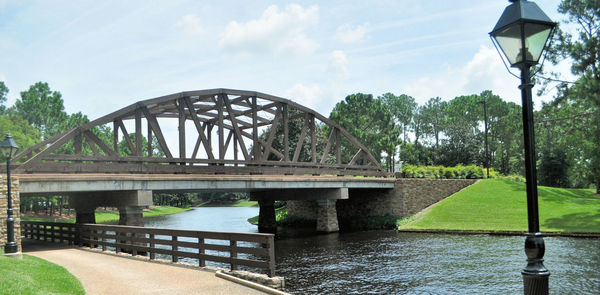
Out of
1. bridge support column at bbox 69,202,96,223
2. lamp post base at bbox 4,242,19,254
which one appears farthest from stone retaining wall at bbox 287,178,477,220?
lamp post base at bbox 4,242,19,254

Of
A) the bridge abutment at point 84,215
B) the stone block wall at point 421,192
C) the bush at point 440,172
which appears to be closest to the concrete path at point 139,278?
the bridge abutment at point 84,215

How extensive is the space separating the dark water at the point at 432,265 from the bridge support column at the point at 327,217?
996 centimetres

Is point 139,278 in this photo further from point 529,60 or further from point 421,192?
point 421,192

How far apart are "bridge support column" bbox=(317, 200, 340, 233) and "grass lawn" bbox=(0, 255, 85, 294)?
29362 mm

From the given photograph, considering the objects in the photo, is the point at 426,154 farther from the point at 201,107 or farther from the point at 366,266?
the point at 366,266

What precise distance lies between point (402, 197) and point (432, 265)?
2461cm

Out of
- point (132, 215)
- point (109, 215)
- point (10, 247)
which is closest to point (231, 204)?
point (109, 215)

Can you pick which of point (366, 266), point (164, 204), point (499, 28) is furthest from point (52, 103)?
point (499, 28)

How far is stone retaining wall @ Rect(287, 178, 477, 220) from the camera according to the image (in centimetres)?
4587

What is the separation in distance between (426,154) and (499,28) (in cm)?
8037

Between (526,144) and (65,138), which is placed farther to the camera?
(65,138)

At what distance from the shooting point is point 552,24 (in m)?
6.83

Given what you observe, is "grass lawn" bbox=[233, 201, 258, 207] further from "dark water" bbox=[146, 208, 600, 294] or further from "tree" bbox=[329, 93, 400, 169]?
"dark water" bbox=[146, 208, 600, 294]

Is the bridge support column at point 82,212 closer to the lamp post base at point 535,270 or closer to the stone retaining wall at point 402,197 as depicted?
the stone retaining wall at point 402,197
